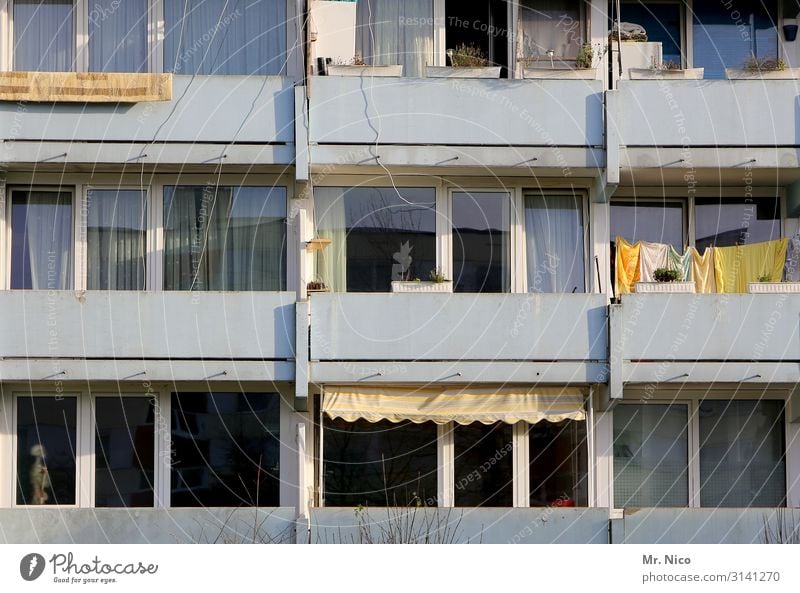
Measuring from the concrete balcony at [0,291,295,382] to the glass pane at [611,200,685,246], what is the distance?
6.09m

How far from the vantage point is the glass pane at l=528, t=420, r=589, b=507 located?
22.8 m

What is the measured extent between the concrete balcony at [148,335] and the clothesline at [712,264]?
5.88 meters

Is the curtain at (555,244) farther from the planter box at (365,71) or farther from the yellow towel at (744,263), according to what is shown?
the planter box at (365,71)

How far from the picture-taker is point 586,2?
2355 cm

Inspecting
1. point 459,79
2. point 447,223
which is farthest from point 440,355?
point 459,79

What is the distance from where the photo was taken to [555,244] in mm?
23422

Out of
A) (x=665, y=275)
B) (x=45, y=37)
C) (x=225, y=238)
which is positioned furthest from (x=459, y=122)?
(x=45, y=37)

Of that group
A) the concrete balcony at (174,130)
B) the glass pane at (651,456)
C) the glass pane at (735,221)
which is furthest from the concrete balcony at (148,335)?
the glass pane at (735,221)

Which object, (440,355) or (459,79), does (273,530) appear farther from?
(459,79)

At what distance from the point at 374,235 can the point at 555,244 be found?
10.3 feet

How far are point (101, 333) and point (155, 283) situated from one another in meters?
1.65

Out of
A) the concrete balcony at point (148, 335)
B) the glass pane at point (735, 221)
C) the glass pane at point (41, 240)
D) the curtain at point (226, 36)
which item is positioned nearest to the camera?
the concrete balcony at point (148, 335)

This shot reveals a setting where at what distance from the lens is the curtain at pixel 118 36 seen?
2327cm

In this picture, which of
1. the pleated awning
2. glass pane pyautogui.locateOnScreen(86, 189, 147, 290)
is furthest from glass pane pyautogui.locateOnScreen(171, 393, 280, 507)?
glass pane pyautogui.locateOnScreen(86, 189, 147, 290)
